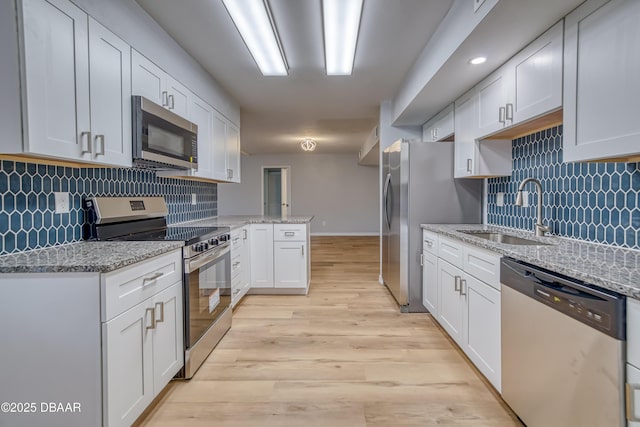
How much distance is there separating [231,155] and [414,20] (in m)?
2.44

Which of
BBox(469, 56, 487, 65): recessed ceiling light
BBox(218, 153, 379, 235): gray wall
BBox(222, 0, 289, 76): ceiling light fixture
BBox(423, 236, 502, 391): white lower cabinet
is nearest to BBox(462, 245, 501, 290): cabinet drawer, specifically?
BBox(423, 236, 502, 391): white lower cabinet

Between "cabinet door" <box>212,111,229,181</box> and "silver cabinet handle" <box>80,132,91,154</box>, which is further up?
"cabinet door" <box>212,111,229,181</box>

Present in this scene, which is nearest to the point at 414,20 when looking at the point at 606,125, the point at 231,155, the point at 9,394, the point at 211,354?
the point at 606,125

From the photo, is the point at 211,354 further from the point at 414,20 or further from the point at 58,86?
the point at 414,20

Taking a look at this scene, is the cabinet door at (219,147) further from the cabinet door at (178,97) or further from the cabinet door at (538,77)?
the cabinet door at (538,77)

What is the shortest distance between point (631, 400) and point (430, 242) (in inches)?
77.4

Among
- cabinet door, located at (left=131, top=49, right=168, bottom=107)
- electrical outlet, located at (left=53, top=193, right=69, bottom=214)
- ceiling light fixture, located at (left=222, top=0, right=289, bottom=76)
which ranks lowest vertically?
electrical outlet, located at (left=53, top=193, right=69, bottom=214)

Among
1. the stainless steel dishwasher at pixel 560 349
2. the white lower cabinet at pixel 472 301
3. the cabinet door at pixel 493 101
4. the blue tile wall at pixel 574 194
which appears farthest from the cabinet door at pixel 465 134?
the stainless steel dishwasher at pixel 560 349

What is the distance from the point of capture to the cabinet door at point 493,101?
217 centimetres

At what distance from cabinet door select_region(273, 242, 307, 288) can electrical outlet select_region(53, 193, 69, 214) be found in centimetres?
213

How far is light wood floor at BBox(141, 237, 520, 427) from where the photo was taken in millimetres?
1653

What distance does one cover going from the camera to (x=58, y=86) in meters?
1.41

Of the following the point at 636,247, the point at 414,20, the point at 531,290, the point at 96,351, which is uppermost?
the point at 414,20

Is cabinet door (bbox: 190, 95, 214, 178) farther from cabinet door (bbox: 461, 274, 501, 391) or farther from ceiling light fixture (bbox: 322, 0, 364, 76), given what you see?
cabinet door (bbox: 461, 274, 501, 391)
